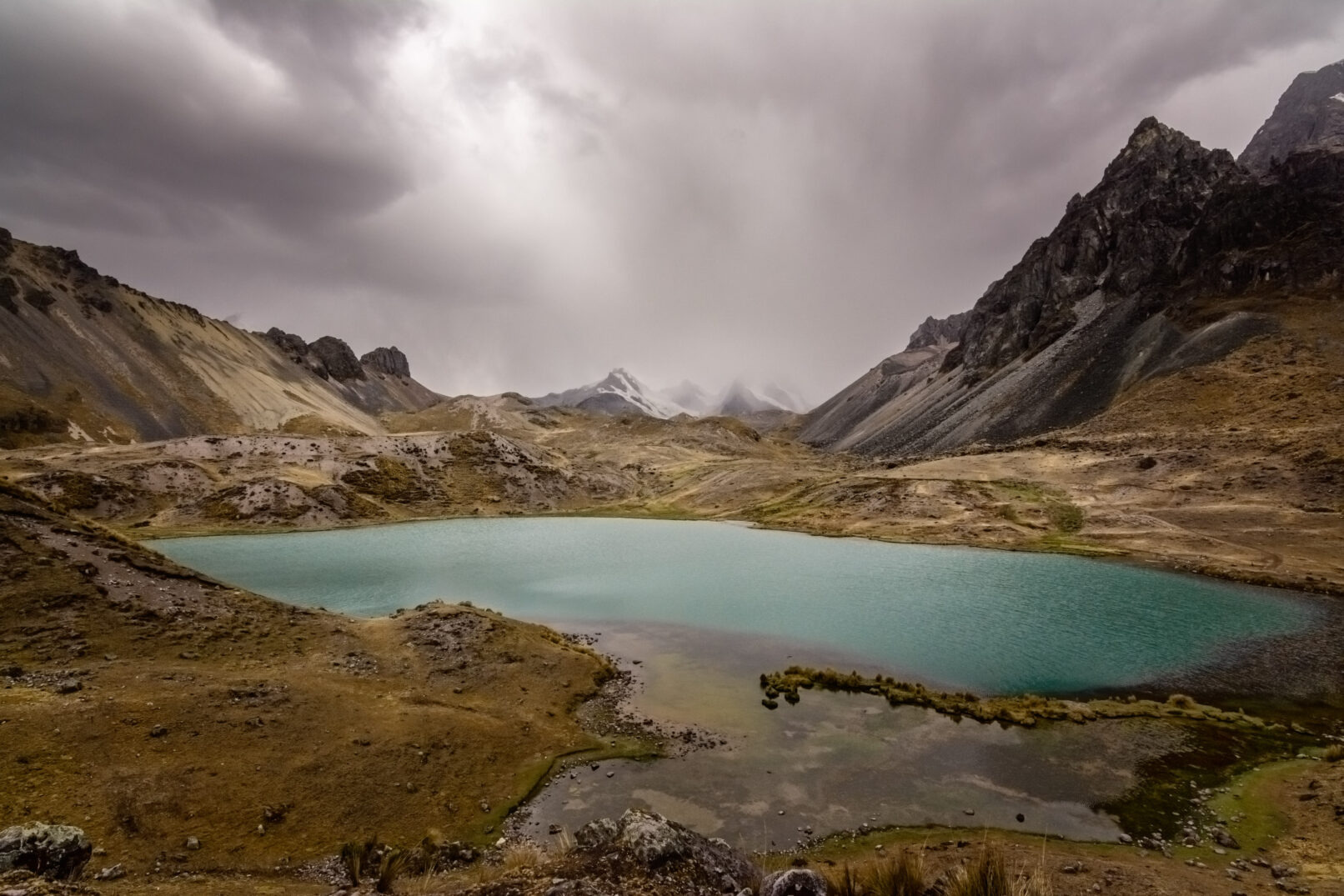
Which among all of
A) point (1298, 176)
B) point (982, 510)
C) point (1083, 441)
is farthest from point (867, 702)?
point (1298, 176)

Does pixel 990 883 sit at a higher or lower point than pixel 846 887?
higher

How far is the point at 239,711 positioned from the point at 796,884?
24979 millimetres

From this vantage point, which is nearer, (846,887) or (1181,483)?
(846,887)

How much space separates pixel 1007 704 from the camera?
114ft

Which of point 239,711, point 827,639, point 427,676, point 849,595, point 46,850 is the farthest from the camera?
point 849,595

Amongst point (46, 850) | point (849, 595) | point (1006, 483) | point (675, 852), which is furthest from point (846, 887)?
point (1006, 483)

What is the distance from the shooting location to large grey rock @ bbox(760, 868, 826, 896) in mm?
12555

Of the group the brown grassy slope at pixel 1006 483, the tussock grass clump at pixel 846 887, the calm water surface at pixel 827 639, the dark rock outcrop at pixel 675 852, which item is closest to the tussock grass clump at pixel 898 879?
the tussock grass clump at pixel 846 887

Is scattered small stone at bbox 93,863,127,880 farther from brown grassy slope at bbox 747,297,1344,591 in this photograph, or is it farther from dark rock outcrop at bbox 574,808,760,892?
brown grassy slope at bbox 747,297,1344,591

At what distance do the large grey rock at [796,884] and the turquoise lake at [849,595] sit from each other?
30.0 metres

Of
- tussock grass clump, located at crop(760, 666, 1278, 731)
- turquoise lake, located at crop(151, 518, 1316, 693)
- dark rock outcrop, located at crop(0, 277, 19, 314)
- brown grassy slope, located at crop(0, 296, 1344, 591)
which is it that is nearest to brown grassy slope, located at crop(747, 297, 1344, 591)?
brown grassy slope, located at crop(0, 296, 1344, 591)

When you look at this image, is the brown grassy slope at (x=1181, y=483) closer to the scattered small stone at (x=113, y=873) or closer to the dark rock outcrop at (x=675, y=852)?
the dark rock outcrop at (x=675, y=852)

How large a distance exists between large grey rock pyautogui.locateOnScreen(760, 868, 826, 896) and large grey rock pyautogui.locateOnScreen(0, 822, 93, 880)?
13.7 m

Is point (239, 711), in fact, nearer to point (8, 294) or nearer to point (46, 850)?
point (46, 850)
